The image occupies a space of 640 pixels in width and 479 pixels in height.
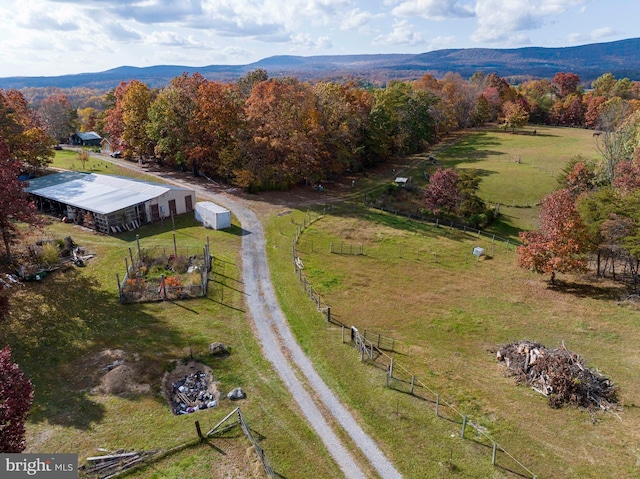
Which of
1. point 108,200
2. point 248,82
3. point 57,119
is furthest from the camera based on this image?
point 57,119

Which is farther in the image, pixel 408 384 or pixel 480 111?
pixel 480 111

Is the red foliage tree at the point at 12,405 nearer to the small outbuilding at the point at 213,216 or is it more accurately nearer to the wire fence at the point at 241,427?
the wire fence at the point at 241,427

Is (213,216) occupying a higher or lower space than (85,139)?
lower

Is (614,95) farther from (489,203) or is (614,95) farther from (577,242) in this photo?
(577,242)

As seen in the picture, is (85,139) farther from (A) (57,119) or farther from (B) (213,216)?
(B) (213,216)

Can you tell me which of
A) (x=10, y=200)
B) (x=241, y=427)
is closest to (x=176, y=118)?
(x=10, y=200)

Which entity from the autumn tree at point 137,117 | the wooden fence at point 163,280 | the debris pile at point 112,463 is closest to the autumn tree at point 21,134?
the autumn tree at point 137,117

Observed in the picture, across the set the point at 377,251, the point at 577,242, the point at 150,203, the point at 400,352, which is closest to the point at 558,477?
the point at 400,352
